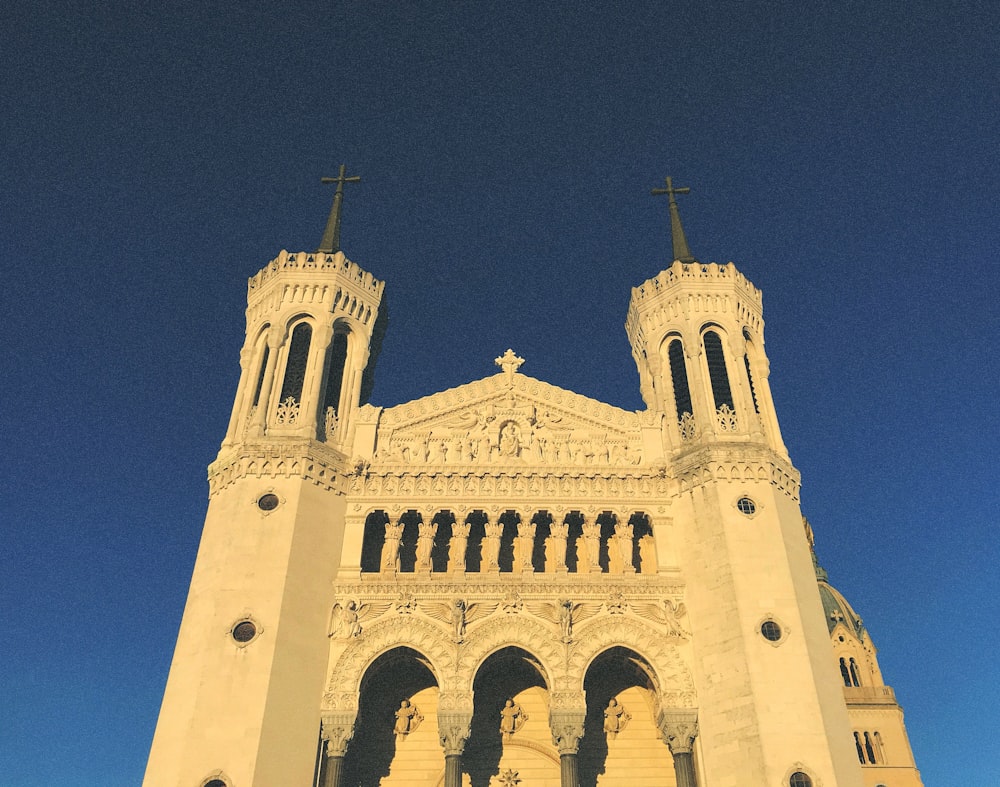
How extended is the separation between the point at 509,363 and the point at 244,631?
1526 centimetres

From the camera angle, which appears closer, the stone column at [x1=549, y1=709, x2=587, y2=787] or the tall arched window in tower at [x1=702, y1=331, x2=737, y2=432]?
the stone column at [x1=549, y1=709, x2=587, y2=787]

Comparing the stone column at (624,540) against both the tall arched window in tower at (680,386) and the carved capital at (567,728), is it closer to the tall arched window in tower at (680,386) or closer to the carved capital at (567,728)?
the tall arched window in tower at (680,386)

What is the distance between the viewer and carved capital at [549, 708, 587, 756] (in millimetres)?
26516

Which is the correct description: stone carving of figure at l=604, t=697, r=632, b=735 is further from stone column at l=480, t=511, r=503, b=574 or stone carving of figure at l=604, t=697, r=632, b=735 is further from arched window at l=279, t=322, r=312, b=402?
arched window at l=279, t=322, r=312, b=402

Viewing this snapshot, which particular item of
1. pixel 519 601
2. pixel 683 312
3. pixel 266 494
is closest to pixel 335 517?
pixel 266 494

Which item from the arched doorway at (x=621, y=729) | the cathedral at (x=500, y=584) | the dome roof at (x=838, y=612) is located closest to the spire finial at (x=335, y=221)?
the cathedral at (x=500, y=584)

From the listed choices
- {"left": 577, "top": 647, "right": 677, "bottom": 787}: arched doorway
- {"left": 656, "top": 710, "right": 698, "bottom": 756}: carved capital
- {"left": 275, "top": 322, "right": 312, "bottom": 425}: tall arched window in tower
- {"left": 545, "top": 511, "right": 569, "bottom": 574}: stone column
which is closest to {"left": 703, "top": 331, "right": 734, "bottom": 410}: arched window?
{"left": 545, "top": 511, "right": 569, "bottom": 574}: stone column

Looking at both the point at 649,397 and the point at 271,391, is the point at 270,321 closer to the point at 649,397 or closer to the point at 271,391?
the point at 271,391

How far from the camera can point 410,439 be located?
33.4 metres

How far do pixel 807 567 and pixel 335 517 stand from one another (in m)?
17.0

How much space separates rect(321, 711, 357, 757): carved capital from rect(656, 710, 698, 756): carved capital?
32.7ft

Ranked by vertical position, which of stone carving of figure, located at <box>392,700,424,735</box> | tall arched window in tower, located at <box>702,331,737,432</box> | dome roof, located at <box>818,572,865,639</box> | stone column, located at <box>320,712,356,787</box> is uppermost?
dome roof, located at <box>818,572,865,639</box>

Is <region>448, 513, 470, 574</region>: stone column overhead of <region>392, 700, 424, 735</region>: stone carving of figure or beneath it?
overhead

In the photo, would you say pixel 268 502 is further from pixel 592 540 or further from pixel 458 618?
pixel 592 540
